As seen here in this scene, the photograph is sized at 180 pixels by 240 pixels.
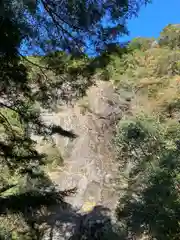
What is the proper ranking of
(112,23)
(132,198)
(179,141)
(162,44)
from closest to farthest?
(112,23), (132,198), (179,141), (162,44)

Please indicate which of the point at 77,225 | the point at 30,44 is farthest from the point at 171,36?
the point at 30,44

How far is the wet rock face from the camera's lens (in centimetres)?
979

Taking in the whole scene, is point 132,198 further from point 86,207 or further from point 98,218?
point 86,207

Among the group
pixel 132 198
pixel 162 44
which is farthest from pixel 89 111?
pixel 132 198

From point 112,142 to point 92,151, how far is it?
85 centimetres

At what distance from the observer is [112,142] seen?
38.6 ft

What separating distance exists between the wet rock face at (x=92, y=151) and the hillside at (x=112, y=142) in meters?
0.03

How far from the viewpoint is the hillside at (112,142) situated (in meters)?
3.90

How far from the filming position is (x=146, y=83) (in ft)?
46.6

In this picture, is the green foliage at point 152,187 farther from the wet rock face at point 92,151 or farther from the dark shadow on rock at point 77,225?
the wet rock face at point 92,151

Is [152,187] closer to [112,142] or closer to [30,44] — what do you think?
[30,44]

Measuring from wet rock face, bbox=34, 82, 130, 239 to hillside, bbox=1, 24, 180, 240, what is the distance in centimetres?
3

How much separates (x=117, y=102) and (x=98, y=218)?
20.4 ft

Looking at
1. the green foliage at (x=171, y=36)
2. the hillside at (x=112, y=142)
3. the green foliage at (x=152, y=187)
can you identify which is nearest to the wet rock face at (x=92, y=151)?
the hillside at (x=112, y=142)
